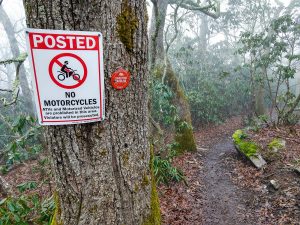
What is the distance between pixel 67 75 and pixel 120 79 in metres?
0.31

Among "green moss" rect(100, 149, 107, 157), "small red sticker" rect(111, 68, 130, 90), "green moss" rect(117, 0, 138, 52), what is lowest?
"green moss" rect(100, 149, 107, 157)

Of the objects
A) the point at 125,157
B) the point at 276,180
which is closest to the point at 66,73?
the point at 125,157

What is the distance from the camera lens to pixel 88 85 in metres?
1.40

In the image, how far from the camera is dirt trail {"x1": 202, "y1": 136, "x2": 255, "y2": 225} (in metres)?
4.17

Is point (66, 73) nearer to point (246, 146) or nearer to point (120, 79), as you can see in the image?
point (120, 79)

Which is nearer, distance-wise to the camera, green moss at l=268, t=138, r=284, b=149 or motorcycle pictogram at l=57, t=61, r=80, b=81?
motorcycle pictogram at l=57, t=61, r=80, b=81

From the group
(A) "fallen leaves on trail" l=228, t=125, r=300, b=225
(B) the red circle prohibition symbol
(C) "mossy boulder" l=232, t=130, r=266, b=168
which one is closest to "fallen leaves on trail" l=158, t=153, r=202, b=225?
(A) "fallen leaves on trail" l=228, t=125, r=300, b=225

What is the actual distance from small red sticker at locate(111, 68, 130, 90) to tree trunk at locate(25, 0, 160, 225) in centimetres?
3

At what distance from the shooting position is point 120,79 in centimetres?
148

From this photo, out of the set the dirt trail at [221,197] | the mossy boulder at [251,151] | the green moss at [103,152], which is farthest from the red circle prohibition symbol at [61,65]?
the mossy boulder at [251,151]

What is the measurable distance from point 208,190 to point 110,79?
4.55 m

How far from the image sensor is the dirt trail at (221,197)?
417 cm

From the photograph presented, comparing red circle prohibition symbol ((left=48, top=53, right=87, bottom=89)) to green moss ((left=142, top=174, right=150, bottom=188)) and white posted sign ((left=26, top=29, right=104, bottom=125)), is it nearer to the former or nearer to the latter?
white posted sign ((left=26, top=29, right=104, bottom=125))

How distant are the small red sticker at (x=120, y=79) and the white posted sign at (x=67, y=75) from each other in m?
0.08
